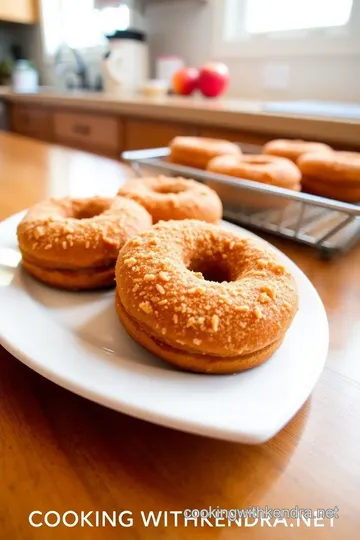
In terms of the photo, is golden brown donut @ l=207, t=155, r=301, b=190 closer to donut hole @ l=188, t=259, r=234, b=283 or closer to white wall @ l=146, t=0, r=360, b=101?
donut hole @ l=188, t=259, r=234, b=283

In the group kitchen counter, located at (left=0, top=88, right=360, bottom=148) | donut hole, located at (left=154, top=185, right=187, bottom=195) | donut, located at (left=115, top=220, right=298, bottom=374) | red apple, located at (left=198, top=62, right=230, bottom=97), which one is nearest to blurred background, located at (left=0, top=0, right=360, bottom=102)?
red apple, located at (left=198, top=62, right=230, bottom=97)

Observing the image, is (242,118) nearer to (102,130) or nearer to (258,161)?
(258,161)

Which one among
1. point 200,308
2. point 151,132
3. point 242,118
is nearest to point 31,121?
point 151,132

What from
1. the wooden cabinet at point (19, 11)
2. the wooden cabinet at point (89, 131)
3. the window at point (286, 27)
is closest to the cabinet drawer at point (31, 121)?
the wooden cabinet at point (89, 131)

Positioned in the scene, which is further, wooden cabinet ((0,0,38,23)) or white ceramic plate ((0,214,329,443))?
wooden cabinet ((0,0,38,23))

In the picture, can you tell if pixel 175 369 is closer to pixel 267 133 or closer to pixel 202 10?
pixel 267 133

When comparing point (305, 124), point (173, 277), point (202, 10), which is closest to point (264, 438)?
point (173, 277)
